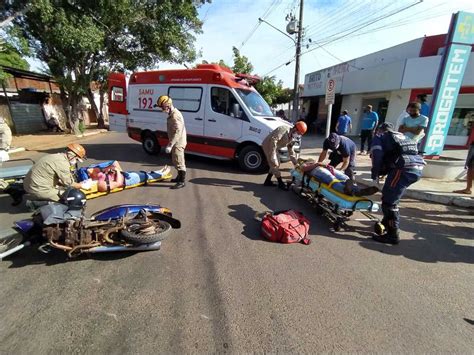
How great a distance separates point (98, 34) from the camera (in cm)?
1209

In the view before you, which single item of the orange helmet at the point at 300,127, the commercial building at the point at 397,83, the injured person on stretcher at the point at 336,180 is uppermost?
the commercial building at the point at 397,83

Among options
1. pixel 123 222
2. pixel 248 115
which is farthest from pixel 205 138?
pixel 123 222

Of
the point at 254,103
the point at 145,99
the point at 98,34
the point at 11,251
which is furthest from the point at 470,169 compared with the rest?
the point at 98,34

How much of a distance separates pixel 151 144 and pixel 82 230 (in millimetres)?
6458

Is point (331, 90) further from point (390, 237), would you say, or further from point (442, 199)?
point (390, 237)

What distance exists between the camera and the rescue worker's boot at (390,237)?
12.0 ft

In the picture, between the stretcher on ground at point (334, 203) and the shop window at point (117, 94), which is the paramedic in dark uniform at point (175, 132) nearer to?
the stretcher on ground at point (334, 203)

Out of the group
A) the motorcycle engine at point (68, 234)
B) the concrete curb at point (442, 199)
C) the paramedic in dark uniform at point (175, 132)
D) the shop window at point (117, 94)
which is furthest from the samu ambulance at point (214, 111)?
the motorcycle engine at point (68, 234)

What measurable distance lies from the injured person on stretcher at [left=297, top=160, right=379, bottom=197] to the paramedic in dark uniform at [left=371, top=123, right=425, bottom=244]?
0.97 feet

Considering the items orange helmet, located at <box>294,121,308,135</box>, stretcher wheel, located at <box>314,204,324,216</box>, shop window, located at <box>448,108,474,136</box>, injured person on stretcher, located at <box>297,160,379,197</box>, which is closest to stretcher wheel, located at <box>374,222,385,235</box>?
injured person on stretcher, located at <box>297,160,379,197</box>

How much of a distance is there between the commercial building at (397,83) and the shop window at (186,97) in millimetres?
11282

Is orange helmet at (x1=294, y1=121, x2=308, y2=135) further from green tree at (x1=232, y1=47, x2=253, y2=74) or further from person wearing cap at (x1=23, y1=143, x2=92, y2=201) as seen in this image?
green tree at (x1=232, y1=47, x2=253, y2=74)

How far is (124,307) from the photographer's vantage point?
2332 millimetres

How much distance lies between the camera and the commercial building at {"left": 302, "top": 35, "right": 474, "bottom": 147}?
12.5m
